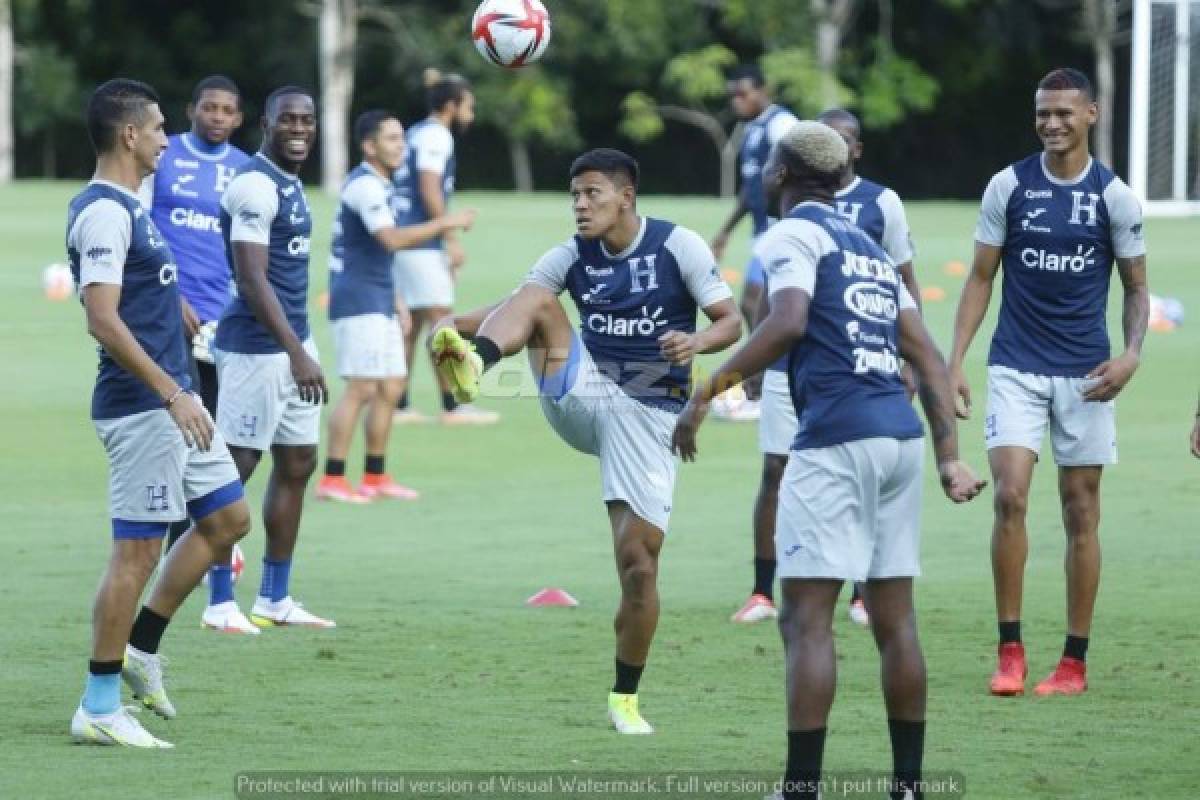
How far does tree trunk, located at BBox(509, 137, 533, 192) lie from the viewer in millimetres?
54469

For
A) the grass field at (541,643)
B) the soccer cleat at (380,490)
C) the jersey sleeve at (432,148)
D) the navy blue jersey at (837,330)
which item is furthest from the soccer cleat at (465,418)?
the navy blue jersey at (837,330)

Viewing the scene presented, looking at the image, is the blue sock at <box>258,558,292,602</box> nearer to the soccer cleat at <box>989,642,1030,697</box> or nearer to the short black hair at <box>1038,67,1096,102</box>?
the soccer cleat at <box>989,642,1030,697</box>

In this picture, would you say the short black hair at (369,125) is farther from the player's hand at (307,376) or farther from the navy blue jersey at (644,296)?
the navy blue jersey at (644,296)

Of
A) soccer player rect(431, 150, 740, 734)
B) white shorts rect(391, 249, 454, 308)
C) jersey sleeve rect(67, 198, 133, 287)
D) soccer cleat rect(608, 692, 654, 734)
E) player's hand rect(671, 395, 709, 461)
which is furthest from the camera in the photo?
white shorts rect(391, 249, 454, 308)

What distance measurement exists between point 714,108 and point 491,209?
17575 millimetres

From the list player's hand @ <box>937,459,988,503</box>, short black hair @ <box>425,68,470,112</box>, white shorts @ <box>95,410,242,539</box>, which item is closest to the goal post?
short black hair @ <box>425,68,470,112</box>

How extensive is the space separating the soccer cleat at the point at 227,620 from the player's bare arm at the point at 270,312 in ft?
3.58

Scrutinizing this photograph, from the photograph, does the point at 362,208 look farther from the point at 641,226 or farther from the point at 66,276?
the point at 66,276

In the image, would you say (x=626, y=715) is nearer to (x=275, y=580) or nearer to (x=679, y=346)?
(x=679, y=346)

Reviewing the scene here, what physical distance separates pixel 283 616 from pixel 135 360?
2.91 metres

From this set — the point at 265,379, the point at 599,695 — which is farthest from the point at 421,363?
the point at 599,695

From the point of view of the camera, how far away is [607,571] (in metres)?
11.9

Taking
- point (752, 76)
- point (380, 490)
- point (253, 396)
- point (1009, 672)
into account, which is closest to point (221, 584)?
point (253, 396)

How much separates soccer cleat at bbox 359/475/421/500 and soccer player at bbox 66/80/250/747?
6.18 meters
